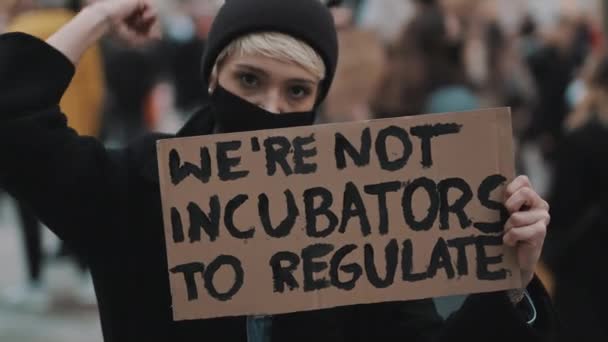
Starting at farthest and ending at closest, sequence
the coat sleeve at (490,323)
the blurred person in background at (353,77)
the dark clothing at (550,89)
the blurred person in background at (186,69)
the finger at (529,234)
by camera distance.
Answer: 1. the blurred person in background at (186,69)
2. the dark clothing at (550,89)
3. the blurred person in background at (353,77)
4. the coat sleeve at (490,323)
5. the finger at (529,234)

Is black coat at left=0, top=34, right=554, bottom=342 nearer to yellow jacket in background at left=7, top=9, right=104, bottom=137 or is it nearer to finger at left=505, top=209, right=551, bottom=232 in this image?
finger at left=505, top=209, right=551, bottom=232

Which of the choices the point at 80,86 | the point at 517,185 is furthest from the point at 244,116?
the point at 80,86

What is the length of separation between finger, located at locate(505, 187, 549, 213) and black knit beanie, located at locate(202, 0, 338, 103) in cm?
59

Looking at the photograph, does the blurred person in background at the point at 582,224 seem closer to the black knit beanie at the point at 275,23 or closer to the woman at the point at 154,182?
the woman at the point at 154,182

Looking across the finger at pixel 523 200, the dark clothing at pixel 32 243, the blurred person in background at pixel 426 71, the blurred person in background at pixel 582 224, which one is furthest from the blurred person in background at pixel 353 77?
the finger at pixel 523 200

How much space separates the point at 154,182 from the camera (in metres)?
2.41

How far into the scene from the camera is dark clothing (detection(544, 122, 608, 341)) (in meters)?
4.59

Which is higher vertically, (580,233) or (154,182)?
(154,182)

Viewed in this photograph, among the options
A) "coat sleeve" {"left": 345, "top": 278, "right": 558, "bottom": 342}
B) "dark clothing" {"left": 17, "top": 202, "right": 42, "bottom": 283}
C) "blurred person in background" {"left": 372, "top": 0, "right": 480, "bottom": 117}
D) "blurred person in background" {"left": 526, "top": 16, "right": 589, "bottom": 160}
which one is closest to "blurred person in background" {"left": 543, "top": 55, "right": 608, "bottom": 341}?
"blurred person in background" {"left": 372, "top": 0, "right": 480, "bottom": 117}

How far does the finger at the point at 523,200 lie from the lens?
2.22m

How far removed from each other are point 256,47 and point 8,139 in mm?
583

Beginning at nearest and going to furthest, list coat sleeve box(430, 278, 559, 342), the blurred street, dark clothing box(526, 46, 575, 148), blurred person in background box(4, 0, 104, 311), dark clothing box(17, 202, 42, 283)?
coat sleeve box(430, 278, 559, 342)
blurred person in background box(4, 0, 104, 311)
the blurred street
dark clothing box(17, 202, 42, 283)
dark clothing box(526, 46, 575, 148)

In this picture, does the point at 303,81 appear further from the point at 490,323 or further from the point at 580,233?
the point at 580,233

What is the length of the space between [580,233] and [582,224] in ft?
0.13
